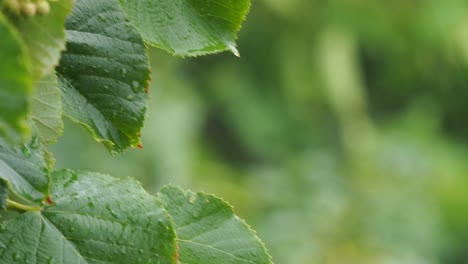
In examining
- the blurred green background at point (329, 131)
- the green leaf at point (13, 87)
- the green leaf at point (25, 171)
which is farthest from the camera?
the blurred green background at point (329, 131)

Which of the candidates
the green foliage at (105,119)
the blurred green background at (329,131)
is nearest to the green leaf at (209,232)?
the green foliage at (105,119)

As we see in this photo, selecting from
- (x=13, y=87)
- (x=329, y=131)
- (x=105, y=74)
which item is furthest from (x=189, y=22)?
(x=329, y=131)

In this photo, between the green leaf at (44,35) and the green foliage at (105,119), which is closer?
the green leaf at (44,35)

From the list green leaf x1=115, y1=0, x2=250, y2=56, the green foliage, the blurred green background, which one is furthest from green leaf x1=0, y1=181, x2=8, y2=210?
the blurred green background

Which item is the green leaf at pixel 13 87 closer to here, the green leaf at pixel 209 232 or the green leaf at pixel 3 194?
the green leaf at pixel 3 194

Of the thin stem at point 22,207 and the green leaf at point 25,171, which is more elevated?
the green leaf at point 25,171

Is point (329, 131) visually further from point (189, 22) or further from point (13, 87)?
point (13, 87)
